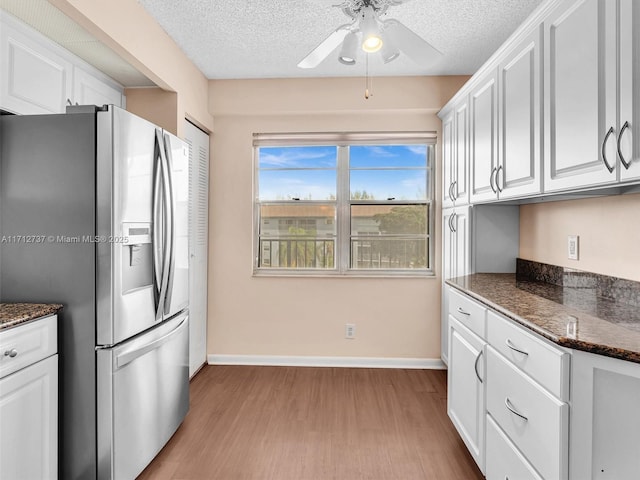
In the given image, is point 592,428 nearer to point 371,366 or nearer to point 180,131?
point 371,366

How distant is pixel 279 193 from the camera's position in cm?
365

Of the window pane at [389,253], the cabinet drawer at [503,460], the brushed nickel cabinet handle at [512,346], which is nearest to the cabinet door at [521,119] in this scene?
the brushed nickel cabinet handle at [512,346]

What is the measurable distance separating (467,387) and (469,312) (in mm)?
408

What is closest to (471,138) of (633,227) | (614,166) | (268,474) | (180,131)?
(633,227)

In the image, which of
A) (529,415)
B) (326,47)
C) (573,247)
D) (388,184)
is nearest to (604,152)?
(573,247)

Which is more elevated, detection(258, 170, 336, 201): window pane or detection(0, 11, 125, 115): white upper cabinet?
detection(0, 11, 125, 115): white upper cabinet

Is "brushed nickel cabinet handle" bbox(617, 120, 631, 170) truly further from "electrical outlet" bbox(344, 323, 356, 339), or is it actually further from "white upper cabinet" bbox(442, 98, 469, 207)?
"electrical outlet" bbox(344, 323, 356, 339)

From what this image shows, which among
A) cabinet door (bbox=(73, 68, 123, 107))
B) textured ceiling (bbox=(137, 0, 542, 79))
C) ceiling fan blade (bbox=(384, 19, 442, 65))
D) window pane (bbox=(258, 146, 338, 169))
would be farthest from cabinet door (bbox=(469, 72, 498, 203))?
cabinet door (bbox=(73, 68, 123, 107))

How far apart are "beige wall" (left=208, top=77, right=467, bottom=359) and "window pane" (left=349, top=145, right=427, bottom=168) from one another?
190 mm

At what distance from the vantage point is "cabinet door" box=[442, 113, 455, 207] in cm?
309

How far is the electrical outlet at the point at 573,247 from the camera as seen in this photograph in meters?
2.06

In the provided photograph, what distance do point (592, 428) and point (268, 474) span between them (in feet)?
5.04

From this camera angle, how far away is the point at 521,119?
1.95 meters

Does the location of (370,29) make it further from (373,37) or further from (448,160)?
(448,160)
